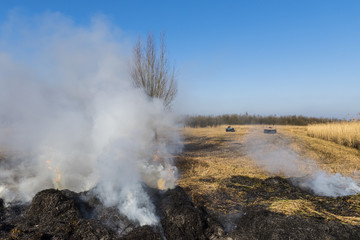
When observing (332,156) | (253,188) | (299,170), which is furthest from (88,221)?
(332,156)

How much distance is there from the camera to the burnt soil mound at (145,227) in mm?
3451

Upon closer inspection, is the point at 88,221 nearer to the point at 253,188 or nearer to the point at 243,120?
the point at 253,188

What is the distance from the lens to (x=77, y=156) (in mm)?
6008

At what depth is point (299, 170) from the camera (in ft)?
25.4

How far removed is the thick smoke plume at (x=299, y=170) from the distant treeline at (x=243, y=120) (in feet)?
51.5

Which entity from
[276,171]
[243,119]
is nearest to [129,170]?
[276,171]

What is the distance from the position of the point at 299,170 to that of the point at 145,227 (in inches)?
235

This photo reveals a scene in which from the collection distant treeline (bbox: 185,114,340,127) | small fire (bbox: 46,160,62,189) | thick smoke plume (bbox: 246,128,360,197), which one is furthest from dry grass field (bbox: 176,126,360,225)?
distant treeline (bbox: 185,114,340,127)

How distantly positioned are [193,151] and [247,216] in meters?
7.08

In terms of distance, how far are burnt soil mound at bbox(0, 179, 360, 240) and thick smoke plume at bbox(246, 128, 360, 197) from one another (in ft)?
4.24

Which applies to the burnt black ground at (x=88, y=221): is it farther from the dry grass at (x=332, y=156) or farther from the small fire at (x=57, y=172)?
the dry grass at (x=332, y=156)

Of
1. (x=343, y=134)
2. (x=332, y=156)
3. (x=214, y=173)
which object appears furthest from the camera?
(x=343, y=134)

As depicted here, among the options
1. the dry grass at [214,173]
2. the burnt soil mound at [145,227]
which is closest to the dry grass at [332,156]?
the dry grass at [214,173]

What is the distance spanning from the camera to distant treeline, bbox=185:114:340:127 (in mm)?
28203
